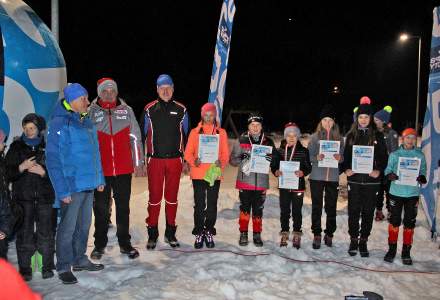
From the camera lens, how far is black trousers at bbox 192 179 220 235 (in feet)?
20.6

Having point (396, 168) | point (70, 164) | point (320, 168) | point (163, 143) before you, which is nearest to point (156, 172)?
point (163, 143)

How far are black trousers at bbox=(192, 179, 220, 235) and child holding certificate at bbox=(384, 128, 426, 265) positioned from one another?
98.3 inches

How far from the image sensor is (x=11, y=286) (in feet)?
4.24

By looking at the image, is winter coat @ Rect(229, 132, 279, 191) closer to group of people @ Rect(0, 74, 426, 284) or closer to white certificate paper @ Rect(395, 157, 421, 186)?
group of people @ Rect(0, 74, 426, 284)

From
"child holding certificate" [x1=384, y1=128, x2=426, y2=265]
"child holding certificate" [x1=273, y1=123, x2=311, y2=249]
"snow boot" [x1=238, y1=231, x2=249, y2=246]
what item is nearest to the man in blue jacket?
"snow boot" [x1=238, y1=231, x2=249, y2=246]

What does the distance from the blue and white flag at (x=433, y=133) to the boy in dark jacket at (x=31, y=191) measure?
6.04m

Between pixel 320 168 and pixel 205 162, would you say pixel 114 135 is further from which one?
pixel 320 168

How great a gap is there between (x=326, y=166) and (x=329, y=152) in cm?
21

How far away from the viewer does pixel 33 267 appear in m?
5.16

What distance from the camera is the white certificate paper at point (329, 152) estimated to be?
627 cm

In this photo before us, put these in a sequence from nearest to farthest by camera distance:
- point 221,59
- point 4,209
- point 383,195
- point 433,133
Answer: point 4,209
point 433,133
point 221,59
point 383,195

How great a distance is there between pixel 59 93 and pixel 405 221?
17.1ft

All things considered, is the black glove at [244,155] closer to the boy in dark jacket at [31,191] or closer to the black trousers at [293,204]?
the black trousers at [293,204]

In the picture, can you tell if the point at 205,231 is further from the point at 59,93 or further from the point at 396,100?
the point at 396,100
